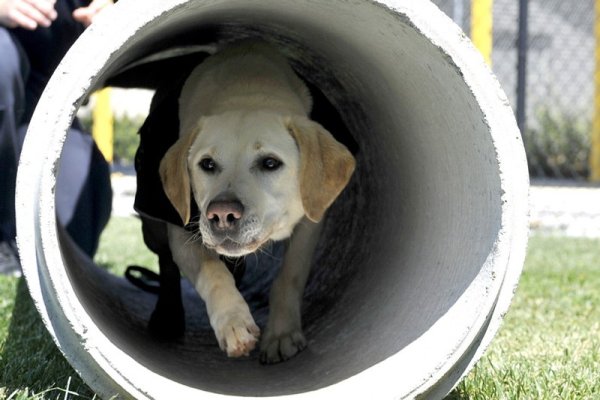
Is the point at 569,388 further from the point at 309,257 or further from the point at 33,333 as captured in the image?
the point at 33,333

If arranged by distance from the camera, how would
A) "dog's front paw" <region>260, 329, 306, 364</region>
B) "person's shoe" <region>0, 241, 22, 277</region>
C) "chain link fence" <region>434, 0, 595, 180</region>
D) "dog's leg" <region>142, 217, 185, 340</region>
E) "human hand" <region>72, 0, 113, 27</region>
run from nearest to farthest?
"dog's front paw" <region>260, 329, 306, 364</region> → "dog's leg" <region>142, 217, 185, 340</region> → "human hand" <region>72, 0, 113, 27</region> → "person's shoe" <region>0, 241, 22, 277</region> → "chain link fence" <region>434, 0, 595, 180</region>

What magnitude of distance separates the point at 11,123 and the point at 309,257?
1.70 m

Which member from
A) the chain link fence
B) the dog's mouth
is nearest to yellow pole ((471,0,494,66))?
the chain link fence

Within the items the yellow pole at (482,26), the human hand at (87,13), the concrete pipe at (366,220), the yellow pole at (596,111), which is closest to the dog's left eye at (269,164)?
the concrete pipe at (366,220)

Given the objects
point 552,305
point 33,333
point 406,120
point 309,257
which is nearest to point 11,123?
point 33,333

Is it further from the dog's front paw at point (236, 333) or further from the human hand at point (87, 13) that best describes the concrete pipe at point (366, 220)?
the human hand at point (87, 13)

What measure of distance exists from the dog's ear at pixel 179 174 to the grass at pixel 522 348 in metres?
0.62

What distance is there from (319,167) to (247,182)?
10.8 inches

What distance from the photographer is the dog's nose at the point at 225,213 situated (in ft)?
9.23

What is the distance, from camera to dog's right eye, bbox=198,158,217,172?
309 cm

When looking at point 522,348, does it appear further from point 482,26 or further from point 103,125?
point 103,125

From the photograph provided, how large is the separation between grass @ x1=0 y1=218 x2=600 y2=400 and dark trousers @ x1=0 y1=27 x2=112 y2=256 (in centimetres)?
33

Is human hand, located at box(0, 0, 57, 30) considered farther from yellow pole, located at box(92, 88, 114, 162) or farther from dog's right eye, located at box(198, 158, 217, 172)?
yellow pole, located at box(92, 88, 114, 162)

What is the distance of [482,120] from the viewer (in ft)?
7.86
